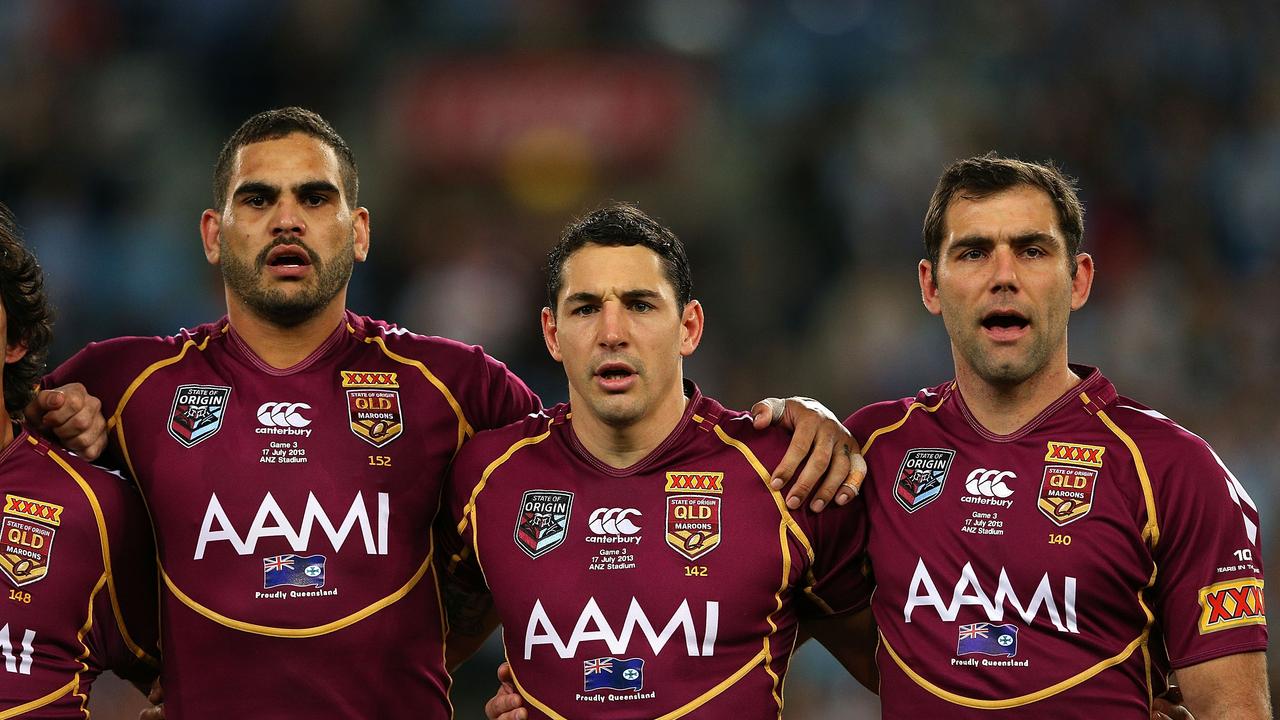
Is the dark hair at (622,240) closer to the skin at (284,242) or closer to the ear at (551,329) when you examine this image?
the ear at (551,329)

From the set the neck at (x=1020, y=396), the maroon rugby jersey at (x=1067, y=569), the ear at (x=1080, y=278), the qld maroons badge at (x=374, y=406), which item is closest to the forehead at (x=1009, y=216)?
the ear at (x=1080, y=278)

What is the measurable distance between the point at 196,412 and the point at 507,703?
57.8 inches

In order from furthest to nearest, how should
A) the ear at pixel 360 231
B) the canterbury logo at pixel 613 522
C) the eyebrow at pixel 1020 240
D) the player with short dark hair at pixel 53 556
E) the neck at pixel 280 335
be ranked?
the ear at pixel 360 231
the neck at pixel 280 335
the canterbury logo at pixel 613 522
the eyebrow at pixel 1020 240
the player with short dark hair at pixel 53 556

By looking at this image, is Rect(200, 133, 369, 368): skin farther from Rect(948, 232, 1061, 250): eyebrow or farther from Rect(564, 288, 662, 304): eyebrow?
Rect(948, 232, 1061, 250): eyebrow

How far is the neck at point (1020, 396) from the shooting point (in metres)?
5.11

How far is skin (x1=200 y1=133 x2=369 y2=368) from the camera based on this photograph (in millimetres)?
5406

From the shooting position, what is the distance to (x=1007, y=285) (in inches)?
197

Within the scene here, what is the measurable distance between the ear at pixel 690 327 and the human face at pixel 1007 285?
816 mm

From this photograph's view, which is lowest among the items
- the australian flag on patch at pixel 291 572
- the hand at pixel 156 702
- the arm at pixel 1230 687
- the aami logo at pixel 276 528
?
the hand at pixel 156 702

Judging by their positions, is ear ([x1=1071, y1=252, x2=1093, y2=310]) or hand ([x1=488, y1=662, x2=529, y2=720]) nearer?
hand ([x1=488, y1=662, x2=529, y2=720])

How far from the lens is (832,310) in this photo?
12.5 m

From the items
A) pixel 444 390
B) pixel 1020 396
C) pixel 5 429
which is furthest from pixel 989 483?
pixel 5 429

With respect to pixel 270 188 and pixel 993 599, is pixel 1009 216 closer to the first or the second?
pixel 993 599

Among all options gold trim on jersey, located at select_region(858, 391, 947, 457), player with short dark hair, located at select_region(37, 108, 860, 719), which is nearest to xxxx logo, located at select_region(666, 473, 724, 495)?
player with short dark hair, located at select_region(37, 108, 860, 719)
